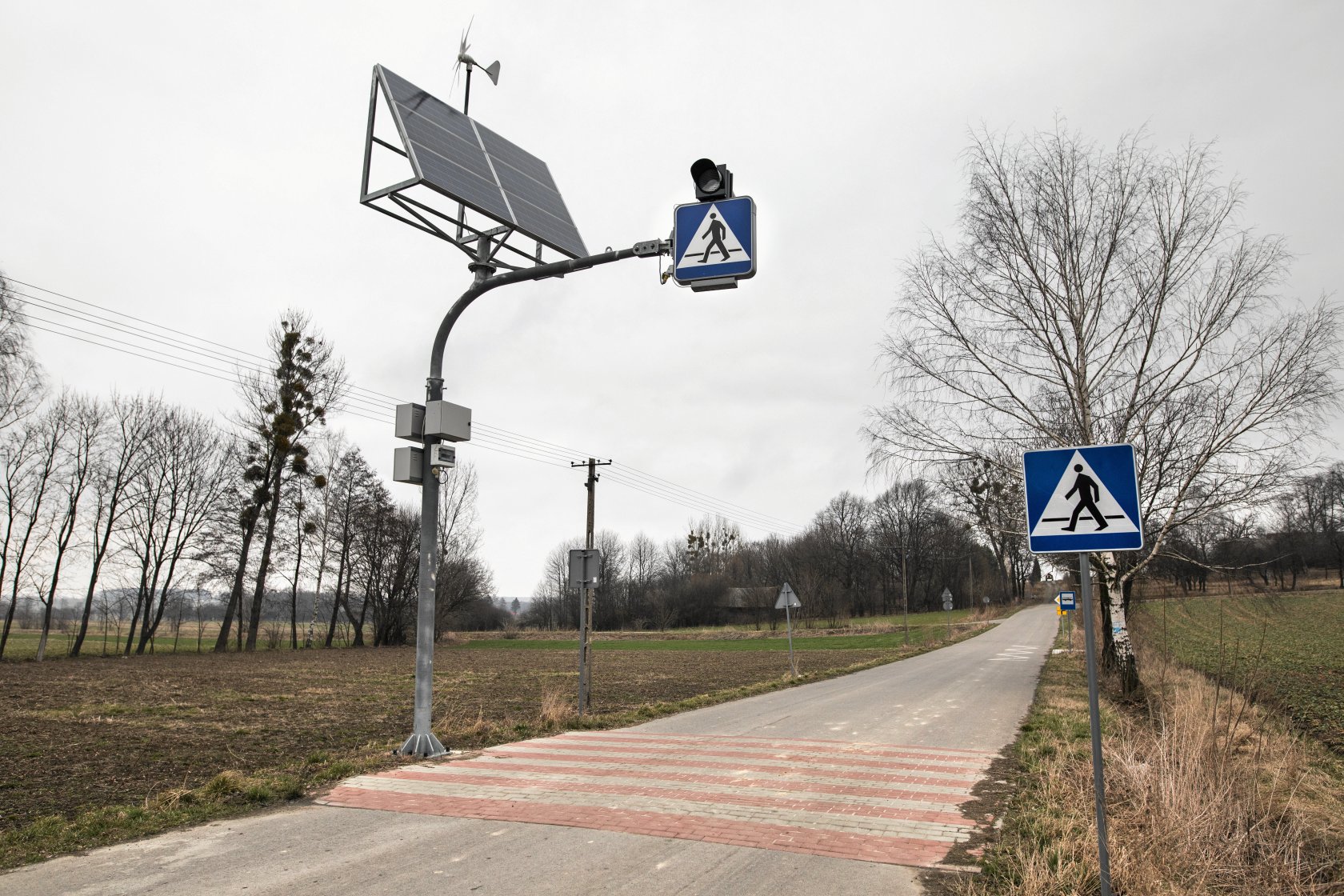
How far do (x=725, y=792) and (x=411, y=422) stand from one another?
18.9ft

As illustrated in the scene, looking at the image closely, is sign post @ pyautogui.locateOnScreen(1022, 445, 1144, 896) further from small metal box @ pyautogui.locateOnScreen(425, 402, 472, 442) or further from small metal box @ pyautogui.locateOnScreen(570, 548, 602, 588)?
small metal box @ pyautogui.locateOnScreen(570, 548, 602, 588)

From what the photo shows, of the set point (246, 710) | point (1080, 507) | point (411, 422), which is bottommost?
point (246, 710)

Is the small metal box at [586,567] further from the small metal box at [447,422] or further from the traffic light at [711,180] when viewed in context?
the traffic light at [711,180]

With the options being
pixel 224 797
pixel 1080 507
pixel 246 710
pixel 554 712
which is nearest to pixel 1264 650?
pixel 554 712

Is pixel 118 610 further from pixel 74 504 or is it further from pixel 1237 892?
pixel 1237 892

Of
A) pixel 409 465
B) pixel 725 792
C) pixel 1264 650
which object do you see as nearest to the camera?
pixel 725 792

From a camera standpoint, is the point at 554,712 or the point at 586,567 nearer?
the point at 554,712

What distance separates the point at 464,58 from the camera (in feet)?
32.9

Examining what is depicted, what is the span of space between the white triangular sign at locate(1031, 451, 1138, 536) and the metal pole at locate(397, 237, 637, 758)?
19.9 feet

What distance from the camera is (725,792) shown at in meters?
7.85

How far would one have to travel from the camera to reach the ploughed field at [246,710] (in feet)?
30.6

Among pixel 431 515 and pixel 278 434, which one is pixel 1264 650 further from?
pixel 278 434

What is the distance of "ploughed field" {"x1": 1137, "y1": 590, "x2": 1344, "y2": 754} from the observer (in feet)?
30.8

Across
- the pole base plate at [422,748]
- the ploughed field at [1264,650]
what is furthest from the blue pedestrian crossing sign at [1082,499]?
the pole base plate at [422,748]
